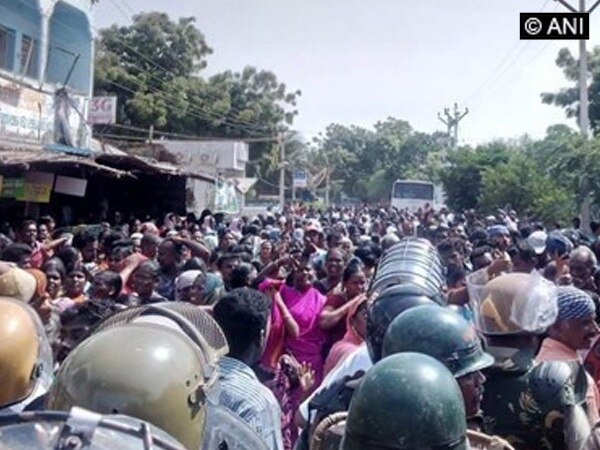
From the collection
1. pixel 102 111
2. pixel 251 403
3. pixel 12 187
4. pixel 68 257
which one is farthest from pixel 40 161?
pixel 251 403

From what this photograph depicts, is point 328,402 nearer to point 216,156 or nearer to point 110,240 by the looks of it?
point 110,240

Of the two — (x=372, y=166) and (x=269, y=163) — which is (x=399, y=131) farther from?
(x=269, y=163)

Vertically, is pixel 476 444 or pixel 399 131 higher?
pixel 399 131

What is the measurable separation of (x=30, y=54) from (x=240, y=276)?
1121 cm

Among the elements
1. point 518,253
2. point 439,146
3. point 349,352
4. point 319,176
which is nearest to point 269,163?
point 319,176

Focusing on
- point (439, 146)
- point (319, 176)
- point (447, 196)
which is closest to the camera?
point (447, 196)

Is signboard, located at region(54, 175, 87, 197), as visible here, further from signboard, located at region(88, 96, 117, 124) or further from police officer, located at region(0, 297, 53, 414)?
police officer, located at region(0, 297, 53, 414)

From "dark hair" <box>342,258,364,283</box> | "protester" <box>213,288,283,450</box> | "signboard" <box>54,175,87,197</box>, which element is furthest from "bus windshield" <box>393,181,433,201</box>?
"protester" <box>213,288,283,450</box>

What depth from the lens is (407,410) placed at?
1.80m

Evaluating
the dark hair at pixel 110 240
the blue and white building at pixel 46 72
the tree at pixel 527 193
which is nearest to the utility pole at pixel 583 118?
the tree at pixel 527 193

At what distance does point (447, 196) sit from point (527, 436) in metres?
32.0

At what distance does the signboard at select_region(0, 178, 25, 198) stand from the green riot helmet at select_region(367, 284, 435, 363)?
9303 mm

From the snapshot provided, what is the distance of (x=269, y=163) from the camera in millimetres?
41750

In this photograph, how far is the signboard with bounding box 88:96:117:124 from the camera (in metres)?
17.0
